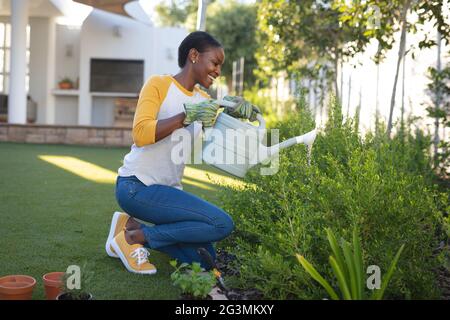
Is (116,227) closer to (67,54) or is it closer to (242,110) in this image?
(242,110)

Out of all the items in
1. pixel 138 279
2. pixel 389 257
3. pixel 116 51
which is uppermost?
pixel 116 51

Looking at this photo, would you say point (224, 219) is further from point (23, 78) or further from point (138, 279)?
point (23, 78)

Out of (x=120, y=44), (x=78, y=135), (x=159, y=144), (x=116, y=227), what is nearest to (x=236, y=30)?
(x=120, y=44)

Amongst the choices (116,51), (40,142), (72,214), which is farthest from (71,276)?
(116,51)

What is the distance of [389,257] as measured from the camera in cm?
266

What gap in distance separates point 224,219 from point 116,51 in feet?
44.6

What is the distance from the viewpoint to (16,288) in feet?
8.77

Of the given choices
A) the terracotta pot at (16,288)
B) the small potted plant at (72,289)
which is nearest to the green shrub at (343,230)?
the small potted plant at (72,289)

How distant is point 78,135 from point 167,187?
9712mm

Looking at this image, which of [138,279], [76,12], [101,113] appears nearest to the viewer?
[138,279]

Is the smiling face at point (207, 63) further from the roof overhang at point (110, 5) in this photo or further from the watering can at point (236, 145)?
the roof overhang at point (110, 5)

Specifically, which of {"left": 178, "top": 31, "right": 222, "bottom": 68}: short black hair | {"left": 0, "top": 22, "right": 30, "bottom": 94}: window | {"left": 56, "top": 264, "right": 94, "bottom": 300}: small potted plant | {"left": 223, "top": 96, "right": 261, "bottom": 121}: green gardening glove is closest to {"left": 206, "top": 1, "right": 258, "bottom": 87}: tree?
{"left": 0, "top": 22, "right": 30, "bottom": 94}: window

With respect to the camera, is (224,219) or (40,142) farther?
(40,142)

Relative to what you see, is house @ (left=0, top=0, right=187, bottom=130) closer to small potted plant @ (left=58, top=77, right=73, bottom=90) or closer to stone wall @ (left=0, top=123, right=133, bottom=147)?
small potted plant @ (left=58, top=77, right=73, bottom=90)
